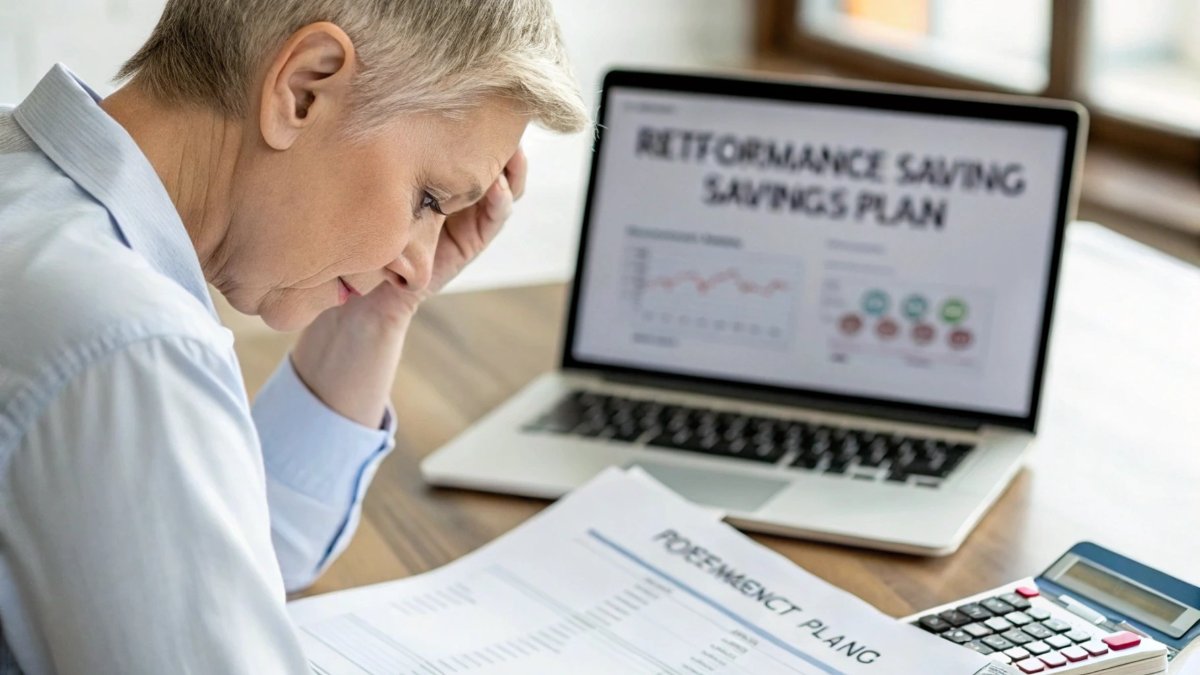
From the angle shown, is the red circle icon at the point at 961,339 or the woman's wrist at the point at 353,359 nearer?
the woman's wrist at the point at 353,359

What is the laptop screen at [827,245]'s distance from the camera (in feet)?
4.13

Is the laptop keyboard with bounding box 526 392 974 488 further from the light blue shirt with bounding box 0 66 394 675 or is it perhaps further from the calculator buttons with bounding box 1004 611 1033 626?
the light blue shirt with bounding box 0 66 394 675

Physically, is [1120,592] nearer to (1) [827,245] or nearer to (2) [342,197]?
(1) [827,245]

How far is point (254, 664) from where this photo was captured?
27.3 inches

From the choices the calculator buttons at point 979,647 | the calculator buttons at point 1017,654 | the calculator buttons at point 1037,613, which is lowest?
the calculator buttons at point 979,647

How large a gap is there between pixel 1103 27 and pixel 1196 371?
57.9 inches

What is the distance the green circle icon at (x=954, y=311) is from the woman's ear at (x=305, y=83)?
0.66 metres

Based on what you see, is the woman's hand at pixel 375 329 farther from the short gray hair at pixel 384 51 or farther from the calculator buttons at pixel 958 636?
the calculator buttons at pixel 958 636

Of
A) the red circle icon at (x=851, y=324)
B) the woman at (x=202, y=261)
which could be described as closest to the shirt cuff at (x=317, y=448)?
the woman at (x=202, y=261)

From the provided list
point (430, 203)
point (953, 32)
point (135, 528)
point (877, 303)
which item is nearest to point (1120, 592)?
point (877, 303)

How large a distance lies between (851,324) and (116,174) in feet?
2.38

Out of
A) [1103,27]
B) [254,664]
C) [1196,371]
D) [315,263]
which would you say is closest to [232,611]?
[254,664]

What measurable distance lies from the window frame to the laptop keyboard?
1.49 meters

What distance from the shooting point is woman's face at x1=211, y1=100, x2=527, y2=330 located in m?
0.85
